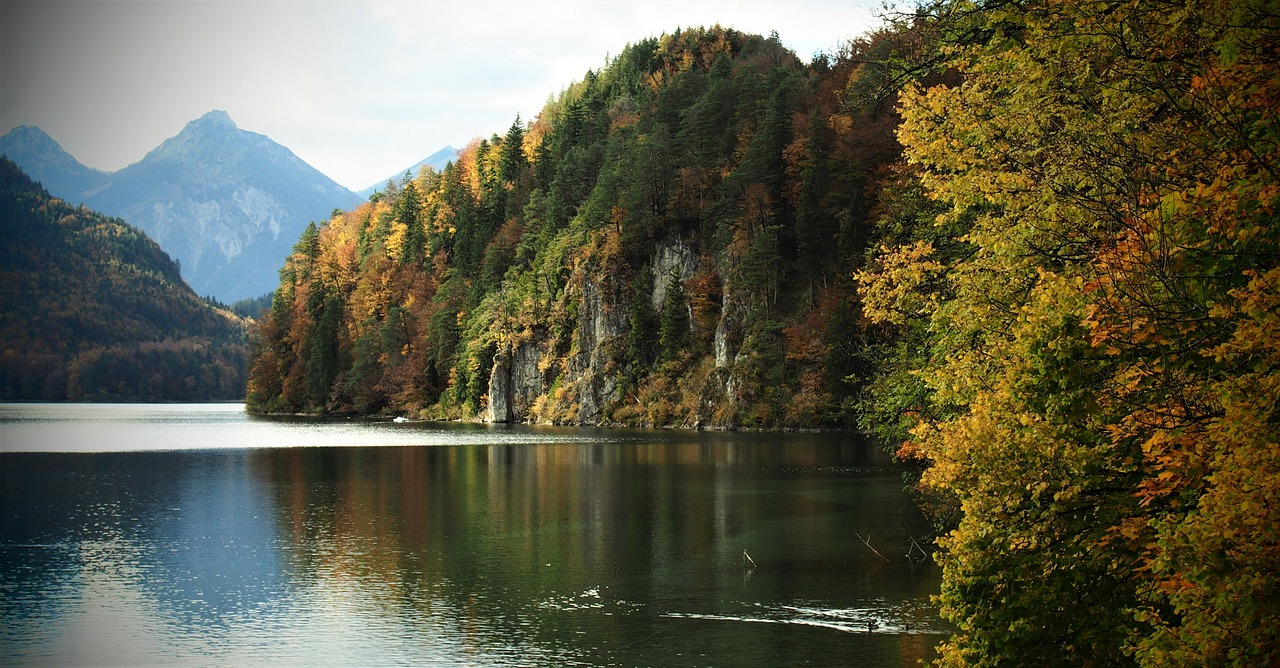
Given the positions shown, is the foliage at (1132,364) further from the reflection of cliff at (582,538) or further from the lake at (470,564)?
the reflection of cliff at (582,538)

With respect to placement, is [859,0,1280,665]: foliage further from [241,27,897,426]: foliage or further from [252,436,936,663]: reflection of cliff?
[241,27,897,426]: foliage

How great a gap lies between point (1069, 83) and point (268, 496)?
39.8 metres

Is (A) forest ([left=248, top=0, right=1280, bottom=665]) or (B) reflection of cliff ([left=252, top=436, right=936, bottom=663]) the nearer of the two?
(A) forest ([left=248, top=0, right=1280, bottom=665])

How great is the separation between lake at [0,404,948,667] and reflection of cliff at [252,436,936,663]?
0.12 m

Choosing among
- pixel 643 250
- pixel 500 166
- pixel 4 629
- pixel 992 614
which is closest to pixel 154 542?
pixel 4 629

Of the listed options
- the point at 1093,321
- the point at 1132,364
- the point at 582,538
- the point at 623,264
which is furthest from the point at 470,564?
the point at 623,264

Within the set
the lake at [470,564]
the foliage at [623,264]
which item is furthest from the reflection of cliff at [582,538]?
the foliage at [623,264]

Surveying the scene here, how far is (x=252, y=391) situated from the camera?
157000mm

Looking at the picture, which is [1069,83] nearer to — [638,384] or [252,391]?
[638,384]

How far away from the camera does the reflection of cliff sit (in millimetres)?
23406

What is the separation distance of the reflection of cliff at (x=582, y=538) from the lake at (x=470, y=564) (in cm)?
12

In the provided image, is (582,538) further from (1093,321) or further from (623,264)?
(623,264)

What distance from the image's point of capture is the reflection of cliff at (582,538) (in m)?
23.4

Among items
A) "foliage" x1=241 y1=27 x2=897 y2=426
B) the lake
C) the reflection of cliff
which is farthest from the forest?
"foliage" x1=241 y1=27 x2=897 y2=426
